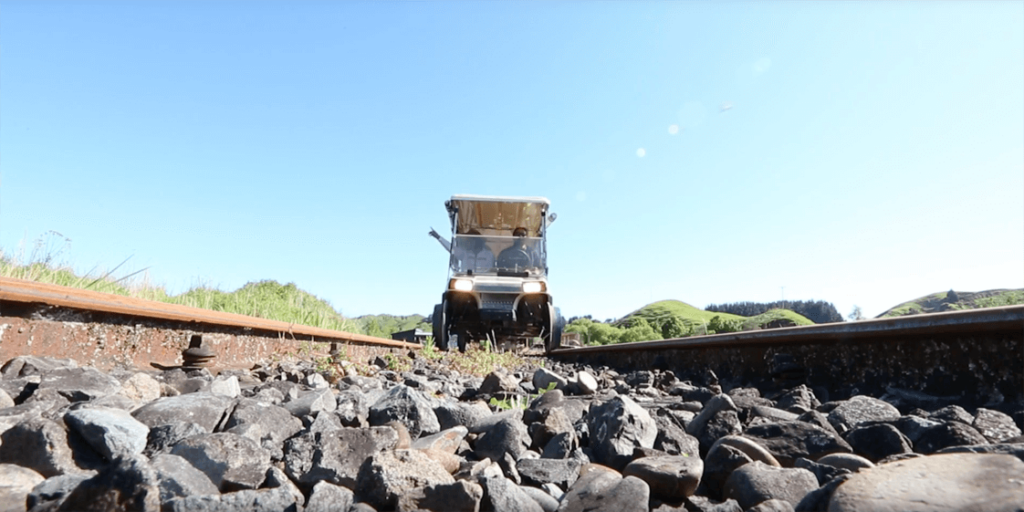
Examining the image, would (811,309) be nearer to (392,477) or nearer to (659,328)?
(659,328)

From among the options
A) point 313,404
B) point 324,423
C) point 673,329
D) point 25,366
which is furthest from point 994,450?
point 673,329

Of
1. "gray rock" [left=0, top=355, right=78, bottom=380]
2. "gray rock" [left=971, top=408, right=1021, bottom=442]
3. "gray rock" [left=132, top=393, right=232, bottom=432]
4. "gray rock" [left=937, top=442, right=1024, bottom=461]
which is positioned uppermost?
"gray rock" [left=0, top=355, right=78, bottom=380]

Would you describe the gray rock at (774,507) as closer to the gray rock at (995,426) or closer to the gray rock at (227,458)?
the gray rock at (995,426)

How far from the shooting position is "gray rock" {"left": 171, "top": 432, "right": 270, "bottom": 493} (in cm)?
144

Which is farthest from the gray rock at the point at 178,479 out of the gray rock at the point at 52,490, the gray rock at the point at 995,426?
the gray rock at the point at 995,426

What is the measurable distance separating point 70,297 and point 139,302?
77 cm

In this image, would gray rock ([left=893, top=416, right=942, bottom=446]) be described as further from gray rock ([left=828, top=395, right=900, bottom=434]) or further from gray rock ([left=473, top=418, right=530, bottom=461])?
gray rock ([left=473, top=418, right=530, bottom=461])

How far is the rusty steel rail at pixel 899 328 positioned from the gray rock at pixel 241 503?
9.31ft

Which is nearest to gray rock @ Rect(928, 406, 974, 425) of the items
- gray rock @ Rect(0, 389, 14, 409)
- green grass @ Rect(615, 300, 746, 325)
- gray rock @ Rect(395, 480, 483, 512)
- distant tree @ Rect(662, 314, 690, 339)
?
gray rock @ Rect(395, 480, 483, 512)

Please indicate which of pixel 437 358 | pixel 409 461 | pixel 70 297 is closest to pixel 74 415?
pixel 409 461

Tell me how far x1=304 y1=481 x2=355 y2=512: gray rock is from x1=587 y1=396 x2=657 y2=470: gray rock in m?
0.83

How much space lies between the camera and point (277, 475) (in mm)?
1464

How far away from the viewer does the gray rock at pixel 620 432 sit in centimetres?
180

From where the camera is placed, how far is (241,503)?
1243 mm
